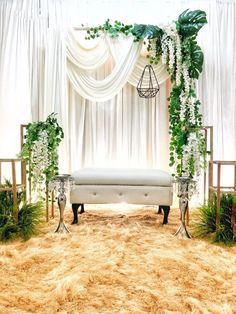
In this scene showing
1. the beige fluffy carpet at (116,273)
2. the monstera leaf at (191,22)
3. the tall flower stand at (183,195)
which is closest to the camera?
the beige fluffy carpet at (116,273)

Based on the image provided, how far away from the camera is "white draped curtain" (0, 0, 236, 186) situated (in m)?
4.18

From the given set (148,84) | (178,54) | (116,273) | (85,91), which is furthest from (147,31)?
(116,273)

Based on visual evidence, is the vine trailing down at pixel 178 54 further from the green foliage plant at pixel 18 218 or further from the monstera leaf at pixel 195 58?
the green foliage plant at pixel 18 218

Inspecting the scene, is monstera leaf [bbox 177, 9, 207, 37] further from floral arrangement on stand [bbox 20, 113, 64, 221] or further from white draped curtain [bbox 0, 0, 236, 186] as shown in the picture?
floral arrangement on stand [bbox 20, 113, 64, 221]

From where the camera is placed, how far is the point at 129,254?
2564mm

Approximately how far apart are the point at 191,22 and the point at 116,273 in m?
3.04

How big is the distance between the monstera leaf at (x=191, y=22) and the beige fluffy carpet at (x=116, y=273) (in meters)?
2.27

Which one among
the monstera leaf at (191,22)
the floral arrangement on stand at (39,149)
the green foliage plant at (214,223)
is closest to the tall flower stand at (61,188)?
the floral arrangement on stand at (39,149)

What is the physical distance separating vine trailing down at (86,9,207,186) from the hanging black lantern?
5.6 inches

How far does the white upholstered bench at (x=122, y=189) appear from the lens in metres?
3.36

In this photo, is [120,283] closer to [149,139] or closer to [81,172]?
[81,172]

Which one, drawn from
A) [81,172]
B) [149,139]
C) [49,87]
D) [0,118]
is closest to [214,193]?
[81,172]

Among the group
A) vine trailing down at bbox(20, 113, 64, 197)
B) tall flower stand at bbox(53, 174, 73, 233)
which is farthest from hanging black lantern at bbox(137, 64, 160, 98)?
tall flower stand at bbox(53, 174, 73, 233)

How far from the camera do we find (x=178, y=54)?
158 inches
